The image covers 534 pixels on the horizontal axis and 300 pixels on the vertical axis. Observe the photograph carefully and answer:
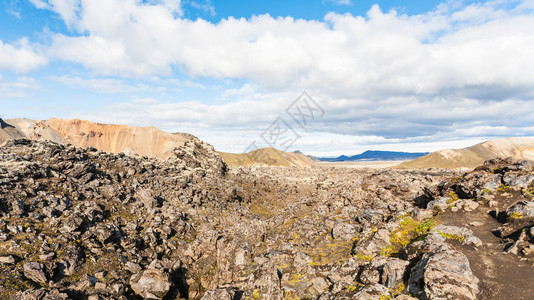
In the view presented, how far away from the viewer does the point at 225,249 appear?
20.0 meters

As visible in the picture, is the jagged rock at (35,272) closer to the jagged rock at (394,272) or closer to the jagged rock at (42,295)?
the jagged rock at (42,295)

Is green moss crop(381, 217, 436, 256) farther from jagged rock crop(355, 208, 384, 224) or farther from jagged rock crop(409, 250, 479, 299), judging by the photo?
jagged rock crop(409, 250, 479, 299)

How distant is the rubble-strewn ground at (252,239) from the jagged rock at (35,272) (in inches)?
2.4

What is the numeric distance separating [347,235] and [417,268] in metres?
6.05

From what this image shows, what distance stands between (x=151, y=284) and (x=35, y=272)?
702cm

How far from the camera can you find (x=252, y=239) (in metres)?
20.8

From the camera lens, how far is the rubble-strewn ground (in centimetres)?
1045

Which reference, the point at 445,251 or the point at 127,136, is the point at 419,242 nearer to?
the point at 445,251

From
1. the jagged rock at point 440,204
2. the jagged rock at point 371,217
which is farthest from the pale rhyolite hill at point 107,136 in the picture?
the jagged rock at point 440,204

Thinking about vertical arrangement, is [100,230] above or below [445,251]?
below

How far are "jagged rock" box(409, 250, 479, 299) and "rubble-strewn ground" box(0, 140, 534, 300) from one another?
4 cm

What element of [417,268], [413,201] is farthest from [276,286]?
[413,201]

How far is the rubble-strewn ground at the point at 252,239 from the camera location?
10445mm

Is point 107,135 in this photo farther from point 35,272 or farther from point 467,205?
point 467,205
